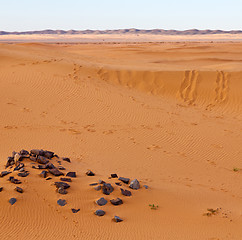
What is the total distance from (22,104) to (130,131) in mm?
3770

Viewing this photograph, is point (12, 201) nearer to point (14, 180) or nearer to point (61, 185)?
point (14, 180)

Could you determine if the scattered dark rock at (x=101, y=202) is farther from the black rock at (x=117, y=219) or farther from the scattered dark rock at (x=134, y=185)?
the scattered dark rock at (x=134, y=185)

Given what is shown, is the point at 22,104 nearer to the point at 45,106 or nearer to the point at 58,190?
the point at 45,106

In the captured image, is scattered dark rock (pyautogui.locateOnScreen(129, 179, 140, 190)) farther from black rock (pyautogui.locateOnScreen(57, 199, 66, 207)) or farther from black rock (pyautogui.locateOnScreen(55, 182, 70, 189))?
black rock (pyautogui.locateOnScreen(57, 199, 66, 207))

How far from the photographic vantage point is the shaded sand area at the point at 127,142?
5.09m

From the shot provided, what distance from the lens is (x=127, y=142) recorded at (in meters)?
9.34

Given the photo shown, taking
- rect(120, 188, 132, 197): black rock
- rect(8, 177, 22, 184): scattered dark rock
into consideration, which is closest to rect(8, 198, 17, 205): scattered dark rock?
rect(8, 177, 22, 184): scattered dark rock

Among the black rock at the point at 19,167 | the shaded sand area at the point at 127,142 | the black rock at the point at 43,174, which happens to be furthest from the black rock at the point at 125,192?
the black rock at the point at 19,167

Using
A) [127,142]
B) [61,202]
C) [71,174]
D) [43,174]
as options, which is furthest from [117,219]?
[127,142]

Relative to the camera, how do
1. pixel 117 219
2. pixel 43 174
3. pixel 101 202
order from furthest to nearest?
1. pixel 43 174
2. pixel 101 202
3. pixel 117 219

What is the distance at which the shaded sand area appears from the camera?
16.7 ft

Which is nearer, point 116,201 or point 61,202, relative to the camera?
point 61,202

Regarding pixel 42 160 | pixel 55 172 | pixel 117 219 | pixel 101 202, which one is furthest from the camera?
pixel 42 160

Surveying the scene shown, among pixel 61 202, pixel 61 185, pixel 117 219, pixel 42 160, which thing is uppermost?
pixel 42 160
